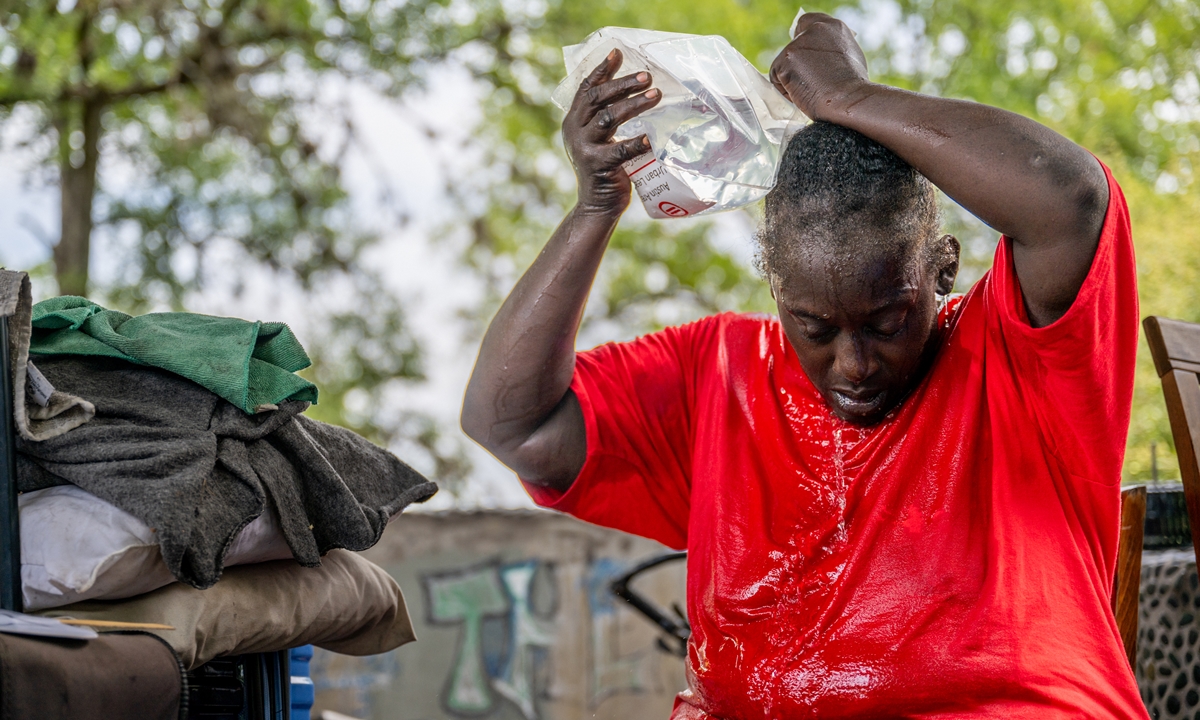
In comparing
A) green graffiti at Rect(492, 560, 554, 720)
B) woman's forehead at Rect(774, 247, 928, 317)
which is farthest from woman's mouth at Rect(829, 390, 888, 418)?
green graffiti at Rect(492, 560, 554, 720)

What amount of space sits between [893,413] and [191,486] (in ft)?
3.55

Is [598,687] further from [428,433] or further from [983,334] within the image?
[983,334]

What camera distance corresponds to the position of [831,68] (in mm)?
1598

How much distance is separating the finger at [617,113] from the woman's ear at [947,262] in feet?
1.68

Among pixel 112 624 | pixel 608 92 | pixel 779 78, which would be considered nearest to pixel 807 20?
pixel 779 78

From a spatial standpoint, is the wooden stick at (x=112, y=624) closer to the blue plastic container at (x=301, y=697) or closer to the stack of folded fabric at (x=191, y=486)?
the stack of folded fabric at (x=191, y=486)

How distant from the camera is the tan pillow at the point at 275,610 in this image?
Answer: 134 centimetres

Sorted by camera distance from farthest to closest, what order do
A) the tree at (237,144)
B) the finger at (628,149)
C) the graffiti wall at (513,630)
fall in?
the tree at (237,144), the graffiti wall at (513,630), the finger at (628,149)

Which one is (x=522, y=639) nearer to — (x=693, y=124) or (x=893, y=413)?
(x=893, y=413)

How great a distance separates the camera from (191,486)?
4.21 feet

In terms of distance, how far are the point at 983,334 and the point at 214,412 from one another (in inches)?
46.6

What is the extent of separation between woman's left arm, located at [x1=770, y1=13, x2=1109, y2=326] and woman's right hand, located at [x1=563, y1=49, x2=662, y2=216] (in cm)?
31

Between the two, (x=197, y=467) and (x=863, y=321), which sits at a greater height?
(x=863, y=321)

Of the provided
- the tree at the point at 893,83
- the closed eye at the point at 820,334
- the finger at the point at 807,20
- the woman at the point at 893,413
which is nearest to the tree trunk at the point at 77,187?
the tree at the point at 893,83
